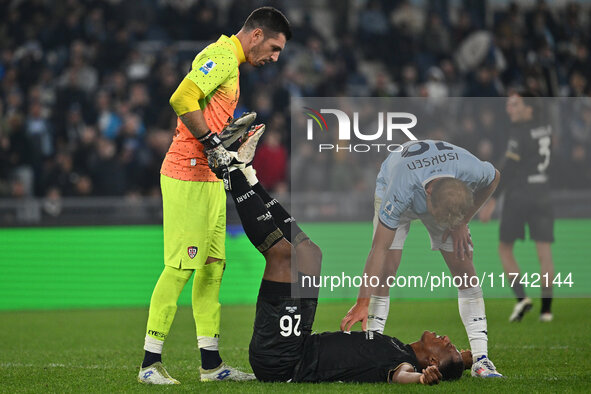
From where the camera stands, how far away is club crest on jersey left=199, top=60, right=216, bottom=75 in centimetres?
607

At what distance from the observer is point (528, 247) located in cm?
827

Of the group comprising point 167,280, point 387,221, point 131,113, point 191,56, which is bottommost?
point 167,280

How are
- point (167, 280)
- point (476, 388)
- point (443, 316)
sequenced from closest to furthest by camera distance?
point (476, 388) < point (167, 280) < point (443, 316)

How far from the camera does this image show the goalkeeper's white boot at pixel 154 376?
600 cm

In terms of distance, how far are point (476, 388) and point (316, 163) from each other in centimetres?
225

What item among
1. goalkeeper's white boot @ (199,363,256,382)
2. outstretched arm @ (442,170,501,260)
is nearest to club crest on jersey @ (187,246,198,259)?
goalkeeper's white boot @ (199,363,256,382)

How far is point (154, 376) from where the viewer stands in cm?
601

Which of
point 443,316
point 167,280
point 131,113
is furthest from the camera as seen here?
point 131,113

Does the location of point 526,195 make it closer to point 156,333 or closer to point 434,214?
point 434,214

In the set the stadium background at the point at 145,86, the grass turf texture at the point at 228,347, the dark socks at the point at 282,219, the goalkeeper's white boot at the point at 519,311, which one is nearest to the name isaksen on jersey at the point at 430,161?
the dark socks at the point at 282,219

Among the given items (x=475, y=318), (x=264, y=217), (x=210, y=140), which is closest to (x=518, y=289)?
(x=475, y=318)

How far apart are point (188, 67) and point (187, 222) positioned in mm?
11216

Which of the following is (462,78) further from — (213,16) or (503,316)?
(503,316)

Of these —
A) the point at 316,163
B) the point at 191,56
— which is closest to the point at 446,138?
the point at 316,163
